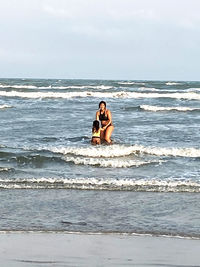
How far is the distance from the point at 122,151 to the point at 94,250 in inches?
269

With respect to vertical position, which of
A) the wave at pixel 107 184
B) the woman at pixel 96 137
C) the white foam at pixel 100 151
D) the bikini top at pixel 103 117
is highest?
the bikini top at pixel 103 117

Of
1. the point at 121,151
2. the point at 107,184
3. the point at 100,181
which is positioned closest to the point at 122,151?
the point at 121,151

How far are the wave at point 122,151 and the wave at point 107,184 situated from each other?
2.66 m

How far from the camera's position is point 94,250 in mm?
4965

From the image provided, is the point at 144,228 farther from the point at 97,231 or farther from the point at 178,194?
the point at 178,194

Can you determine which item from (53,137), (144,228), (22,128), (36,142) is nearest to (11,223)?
(144,228)

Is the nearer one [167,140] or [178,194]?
[178,194]

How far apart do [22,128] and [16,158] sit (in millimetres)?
5627

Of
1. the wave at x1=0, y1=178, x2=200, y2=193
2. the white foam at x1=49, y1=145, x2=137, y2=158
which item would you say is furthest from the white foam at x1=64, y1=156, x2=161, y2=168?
the wave at x1=0, y1=178, x2=200, y2=193

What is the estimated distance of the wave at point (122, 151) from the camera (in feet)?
38.0

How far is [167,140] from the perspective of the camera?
14.2 m

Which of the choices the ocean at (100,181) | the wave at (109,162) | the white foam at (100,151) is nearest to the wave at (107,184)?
the ocean at (100,181)

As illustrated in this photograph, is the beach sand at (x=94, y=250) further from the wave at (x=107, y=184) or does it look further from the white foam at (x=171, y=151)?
the white foam at (x=171, y=151)

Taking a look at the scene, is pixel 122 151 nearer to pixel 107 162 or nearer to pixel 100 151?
pixel 100 151
